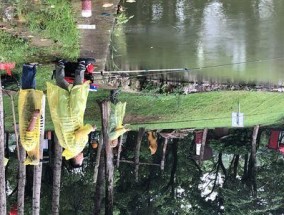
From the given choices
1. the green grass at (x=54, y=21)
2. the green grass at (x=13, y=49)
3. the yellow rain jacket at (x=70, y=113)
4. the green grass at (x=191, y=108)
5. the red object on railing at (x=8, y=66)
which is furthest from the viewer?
the green grass at (x=191, y=108)

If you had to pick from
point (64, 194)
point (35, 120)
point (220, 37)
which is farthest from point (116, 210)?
point (220, 37)

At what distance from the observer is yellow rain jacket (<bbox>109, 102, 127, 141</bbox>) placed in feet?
34.6

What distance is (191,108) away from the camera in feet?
38.2

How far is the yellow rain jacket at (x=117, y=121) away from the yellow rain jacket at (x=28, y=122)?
6.79ft

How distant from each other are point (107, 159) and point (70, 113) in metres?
1.93

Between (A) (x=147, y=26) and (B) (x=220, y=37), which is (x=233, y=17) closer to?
(B) (x=220, y=37)

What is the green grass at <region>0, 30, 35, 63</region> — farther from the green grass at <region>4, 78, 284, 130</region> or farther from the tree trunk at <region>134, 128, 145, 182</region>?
the tree trunk at <region>134, 128, 145, 182</region>

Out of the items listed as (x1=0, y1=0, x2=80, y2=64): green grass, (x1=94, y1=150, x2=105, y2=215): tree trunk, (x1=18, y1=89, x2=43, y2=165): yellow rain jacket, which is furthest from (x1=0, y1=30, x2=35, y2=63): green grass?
(x1=94, y1=150, x2=105, y2=215): tree trunk

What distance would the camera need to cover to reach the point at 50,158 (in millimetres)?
10828

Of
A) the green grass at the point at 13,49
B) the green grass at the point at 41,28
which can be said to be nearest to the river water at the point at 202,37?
the green grass at the point at 41,28

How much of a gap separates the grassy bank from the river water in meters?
0.59

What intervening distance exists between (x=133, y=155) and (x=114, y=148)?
0.43 m

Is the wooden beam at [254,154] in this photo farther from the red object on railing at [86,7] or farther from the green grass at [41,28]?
the red object on railing at [86,7]

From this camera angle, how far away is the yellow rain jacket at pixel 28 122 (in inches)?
336
